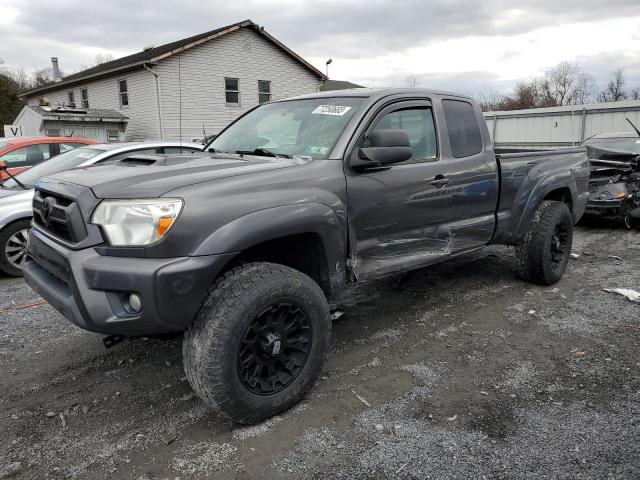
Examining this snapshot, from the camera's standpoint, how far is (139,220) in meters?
2.47

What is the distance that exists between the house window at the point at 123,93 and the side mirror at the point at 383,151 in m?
21.5

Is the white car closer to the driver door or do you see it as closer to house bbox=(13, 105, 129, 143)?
the driver door

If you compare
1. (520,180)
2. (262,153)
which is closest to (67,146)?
(262,153)

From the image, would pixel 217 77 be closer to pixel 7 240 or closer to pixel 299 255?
pixel 7 240

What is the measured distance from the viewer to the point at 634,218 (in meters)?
8.34

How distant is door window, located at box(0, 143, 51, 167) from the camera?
24.2ft

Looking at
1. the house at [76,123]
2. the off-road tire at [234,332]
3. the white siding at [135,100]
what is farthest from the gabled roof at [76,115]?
the off-road tire at [234,332]

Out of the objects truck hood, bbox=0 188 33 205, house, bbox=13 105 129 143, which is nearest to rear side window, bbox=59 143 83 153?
truck hood, bbox=0 188 33 205

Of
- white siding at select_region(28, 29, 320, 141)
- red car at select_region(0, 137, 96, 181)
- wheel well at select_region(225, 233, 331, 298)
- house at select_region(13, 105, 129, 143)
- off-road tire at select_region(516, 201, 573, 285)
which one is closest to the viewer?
wheel well at select_region(225, 233, 331, 298)

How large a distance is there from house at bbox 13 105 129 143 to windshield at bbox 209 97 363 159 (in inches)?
744

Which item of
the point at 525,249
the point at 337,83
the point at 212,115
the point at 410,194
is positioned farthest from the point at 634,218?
the point at 337,83

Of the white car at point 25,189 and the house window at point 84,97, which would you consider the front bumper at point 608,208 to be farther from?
the house window at point 84,97

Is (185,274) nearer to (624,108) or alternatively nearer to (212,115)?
(624,108)

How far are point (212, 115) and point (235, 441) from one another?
805 inches
